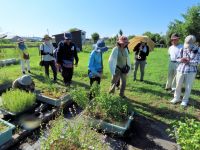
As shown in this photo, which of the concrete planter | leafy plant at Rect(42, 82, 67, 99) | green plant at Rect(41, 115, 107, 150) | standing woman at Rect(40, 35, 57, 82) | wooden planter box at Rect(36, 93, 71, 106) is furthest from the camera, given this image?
standing woman at Rect(40, 35, 57, 82)

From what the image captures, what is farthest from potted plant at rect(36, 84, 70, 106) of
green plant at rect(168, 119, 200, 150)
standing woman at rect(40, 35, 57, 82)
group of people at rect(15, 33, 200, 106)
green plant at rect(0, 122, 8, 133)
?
green plant at rect(168, 119, 200, 150)

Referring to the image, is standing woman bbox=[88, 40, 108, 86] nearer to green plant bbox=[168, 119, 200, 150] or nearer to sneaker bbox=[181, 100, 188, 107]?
sneaker bbox=[181, 100, 188, 107]

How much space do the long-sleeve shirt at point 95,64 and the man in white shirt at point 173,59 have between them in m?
2.68

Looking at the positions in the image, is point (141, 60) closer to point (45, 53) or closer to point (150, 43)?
point (150, 43)

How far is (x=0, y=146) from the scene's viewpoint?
4184 mm

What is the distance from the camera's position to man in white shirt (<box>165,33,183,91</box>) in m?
7.74

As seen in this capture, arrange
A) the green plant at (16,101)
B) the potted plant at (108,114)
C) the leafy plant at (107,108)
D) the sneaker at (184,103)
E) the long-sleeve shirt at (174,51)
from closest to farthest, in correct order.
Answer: the potted plant at (108,114) < the leafy plant at (107,108) < the green plant at (16,101) < the sneaker at (184,103) < the long-sleeve shirt at (174,51)

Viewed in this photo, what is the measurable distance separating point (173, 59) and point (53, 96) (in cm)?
414

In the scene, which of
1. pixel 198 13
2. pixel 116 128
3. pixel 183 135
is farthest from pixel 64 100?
pixel 198 13

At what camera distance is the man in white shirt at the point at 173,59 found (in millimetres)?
7743

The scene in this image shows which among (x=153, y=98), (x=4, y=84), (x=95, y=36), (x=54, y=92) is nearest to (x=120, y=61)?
(x=153, y=98)

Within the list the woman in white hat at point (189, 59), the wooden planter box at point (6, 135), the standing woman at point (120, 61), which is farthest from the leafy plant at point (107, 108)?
the woman in white hat at point (189, 59)

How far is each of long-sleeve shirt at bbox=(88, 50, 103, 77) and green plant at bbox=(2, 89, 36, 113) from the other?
1.78 metres

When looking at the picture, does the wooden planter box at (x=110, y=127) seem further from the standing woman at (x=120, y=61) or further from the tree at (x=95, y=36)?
the tree at (x=95, y=36)
